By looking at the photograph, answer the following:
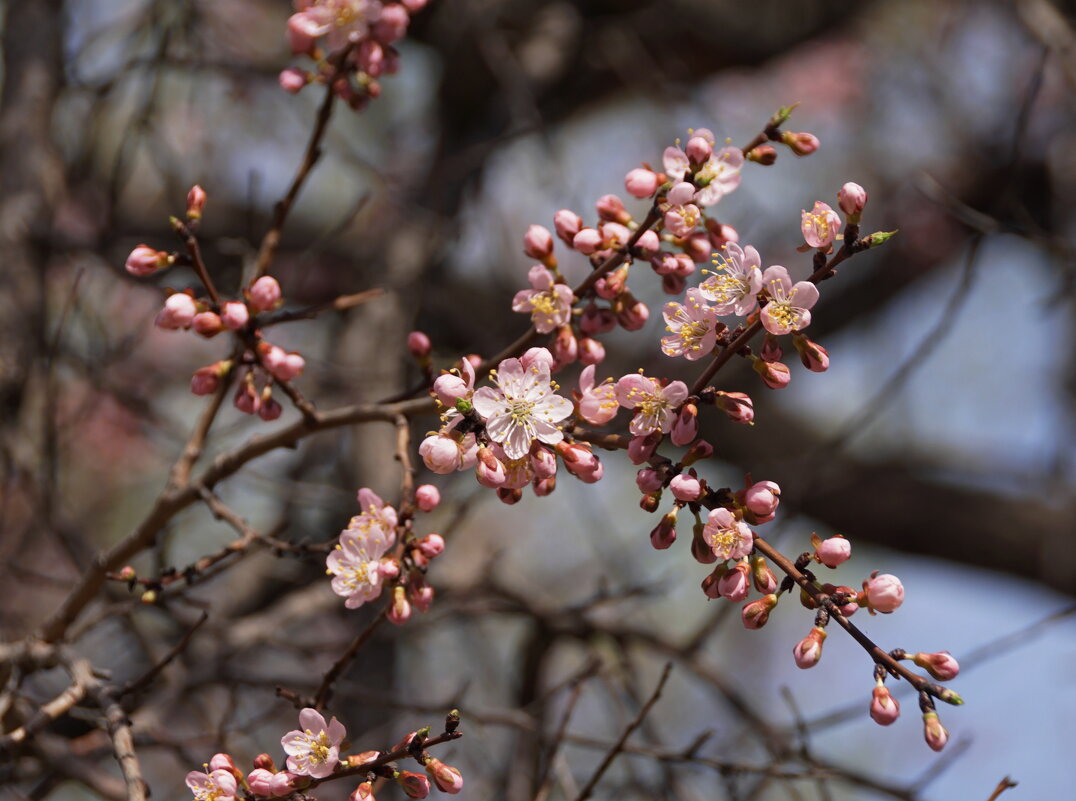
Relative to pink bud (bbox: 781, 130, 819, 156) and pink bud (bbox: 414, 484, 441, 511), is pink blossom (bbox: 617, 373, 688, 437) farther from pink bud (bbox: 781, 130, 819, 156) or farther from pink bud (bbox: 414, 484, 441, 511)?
pink bud (bbox: 781, 130, 819, 156)

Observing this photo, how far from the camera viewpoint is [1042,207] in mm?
5035

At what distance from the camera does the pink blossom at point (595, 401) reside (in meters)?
1.28

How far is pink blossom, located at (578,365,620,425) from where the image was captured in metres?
1.28

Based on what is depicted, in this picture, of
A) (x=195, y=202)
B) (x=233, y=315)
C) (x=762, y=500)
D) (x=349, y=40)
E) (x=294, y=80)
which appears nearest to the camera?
(x=762, y=500)

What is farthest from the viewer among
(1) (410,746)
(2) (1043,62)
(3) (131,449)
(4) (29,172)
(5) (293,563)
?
(3) (131,449)

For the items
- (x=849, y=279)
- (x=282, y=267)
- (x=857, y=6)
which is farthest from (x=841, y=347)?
(x=282, y=267)

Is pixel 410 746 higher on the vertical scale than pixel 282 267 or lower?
higher

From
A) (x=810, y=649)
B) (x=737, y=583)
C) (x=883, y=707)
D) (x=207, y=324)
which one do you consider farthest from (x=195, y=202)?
(x=883, y=707)

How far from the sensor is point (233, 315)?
53.8 inches

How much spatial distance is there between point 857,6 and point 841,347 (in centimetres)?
171

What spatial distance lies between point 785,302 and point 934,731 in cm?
55

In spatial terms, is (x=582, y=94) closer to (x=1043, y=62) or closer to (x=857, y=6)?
(x=857, y=6)

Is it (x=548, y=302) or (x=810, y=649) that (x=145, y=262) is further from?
(x=810, y=649)

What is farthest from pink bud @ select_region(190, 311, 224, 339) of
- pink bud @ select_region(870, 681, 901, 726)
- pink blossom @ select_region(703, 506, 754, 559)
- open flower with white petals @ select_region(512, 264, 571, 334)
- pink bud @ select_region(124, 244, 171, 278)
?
pink bud @ select_region(870, 681, 901, 726)
